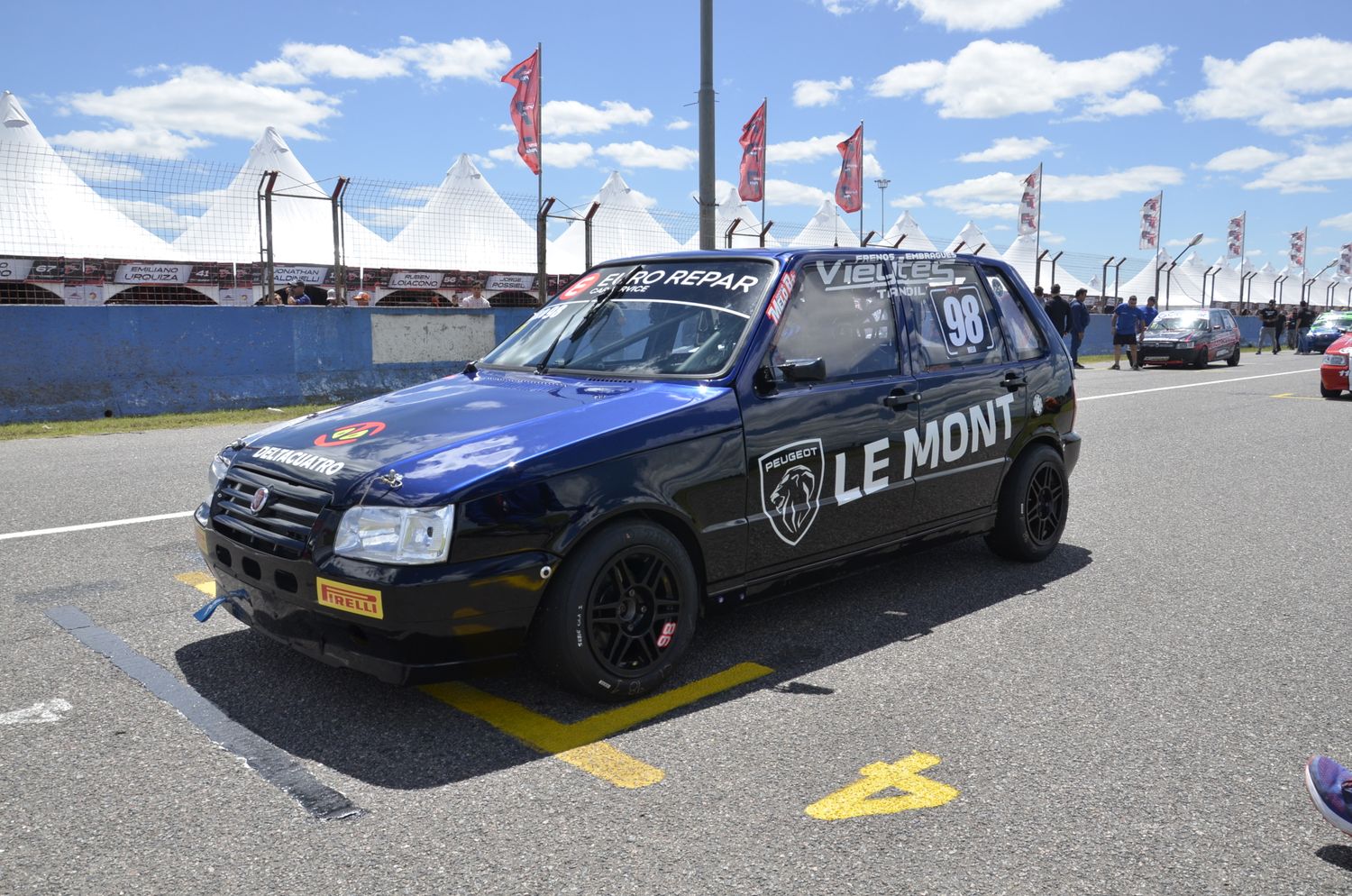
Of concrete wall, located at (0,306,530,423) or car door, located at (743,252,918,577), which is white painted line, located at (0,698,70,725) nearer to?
car door, located at (743,252,918,577)

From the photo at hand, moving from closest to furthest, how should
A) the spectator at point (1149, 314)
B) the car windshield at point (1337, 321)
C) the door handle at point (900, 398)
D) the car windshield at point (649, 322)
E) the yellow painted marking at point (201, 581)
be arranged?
the car windshield at point (649, 322)
the door handle at point (900, 398)
the yellow painted marking at point (201, 581)
the spectator at point (1149, 314)
the car windshield at point (1337, 321)

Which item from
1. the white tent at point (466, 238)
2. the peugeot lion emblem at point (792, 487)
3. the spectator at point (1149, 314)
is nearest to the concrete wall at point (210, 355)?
the white tent at point (466, 238)

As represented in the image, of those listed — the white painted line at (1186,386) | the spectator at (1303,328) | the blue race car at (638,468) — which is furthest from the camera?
the spectator at (1303,328)

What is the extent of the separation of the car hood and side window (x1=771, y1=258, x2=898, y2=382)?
51 centimetres

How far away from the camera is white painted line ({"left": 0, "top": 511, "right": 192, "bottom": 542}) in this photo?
5969mm

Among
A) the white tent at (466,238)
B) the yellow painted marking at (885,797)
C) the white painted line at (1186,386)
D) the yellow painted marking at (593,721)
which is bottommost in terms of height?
the yellow painted marking at (885,797)

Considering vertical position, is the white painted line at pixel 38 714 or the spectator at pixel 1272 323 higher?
the spectator at pixel 1272 323

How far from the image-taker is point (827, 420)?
13.9 ft

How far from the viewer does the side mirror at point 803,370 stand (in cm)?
404

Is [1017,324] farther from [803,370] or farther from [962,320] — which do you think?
[803,370]

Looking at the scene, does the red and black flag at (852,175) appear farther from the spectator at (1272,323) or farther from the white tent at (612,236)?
the spectator at (1272,323)

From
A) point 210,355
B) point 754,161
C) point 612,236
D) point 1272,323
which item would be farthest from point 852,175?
point 1272,323

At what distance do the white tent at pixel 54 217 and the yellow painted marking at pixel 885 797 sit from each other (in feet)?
59.8

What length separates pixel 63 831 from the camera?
273 cm
